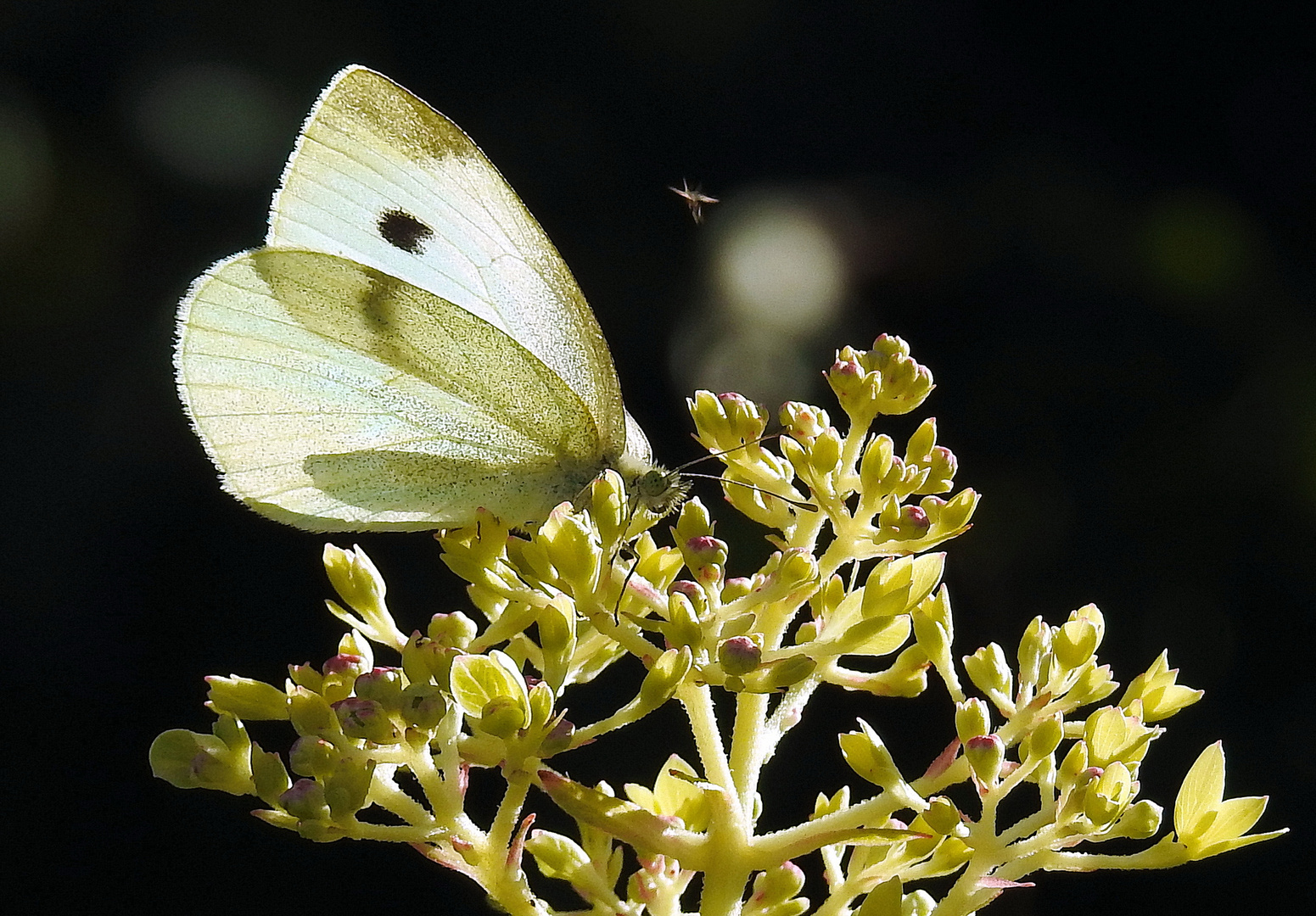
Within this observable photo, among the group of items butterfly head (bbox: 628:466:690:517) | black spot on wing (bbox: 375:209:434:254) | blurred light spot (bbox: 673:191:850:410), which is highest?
blurred light spot (bbox: 673:191:850:410)

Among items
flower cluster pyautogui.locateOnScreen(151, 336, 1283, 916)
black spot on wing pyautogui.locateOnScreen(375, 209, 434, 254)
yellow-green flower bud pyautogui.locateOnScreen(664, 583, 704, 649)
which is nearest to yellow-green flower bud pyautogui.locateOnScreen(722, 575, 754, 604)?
flower cluster pyautogui.locateOnScreen(151, 336, 1283, 916)

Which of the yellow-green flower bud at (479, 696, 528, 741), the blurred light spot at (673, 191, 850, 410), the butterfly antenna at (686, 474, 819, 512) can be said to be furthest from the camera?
the blurred light spot at (673, 191, 850, 410)

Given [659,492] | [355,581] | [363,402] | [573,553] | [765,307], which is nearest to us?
[573,553]

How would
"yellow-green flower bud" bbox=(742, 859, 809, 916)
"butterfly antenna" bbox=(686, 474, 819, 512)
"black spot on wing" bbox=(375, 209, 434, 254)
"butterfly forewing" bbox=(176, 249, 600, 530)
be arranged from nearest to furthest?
"yellow-green flower bud" bbox=(742, 859, 809, 916) → "butterfly antenna" bbox=(686, 474, 819, 512) → "butterfly forewing" bbox=(176, 249, 600, 530) → "black spot on wing" bbox=(375, 209, 434, 254)

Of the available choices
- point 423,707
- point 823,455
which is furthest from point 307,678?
point 823,455

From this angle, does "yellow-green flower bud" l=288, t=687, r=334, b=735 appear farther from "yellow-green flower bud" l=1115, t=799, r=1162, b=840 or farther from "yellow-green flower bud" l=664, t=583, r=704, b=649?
"yellow-green flower bud" l=1115, t=799, r=1162, b=840

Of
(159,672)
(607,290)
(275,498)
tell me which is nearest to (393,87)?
(275,498)

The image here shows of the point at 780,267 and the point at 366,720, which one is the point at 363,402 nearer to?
the point at 366,720
